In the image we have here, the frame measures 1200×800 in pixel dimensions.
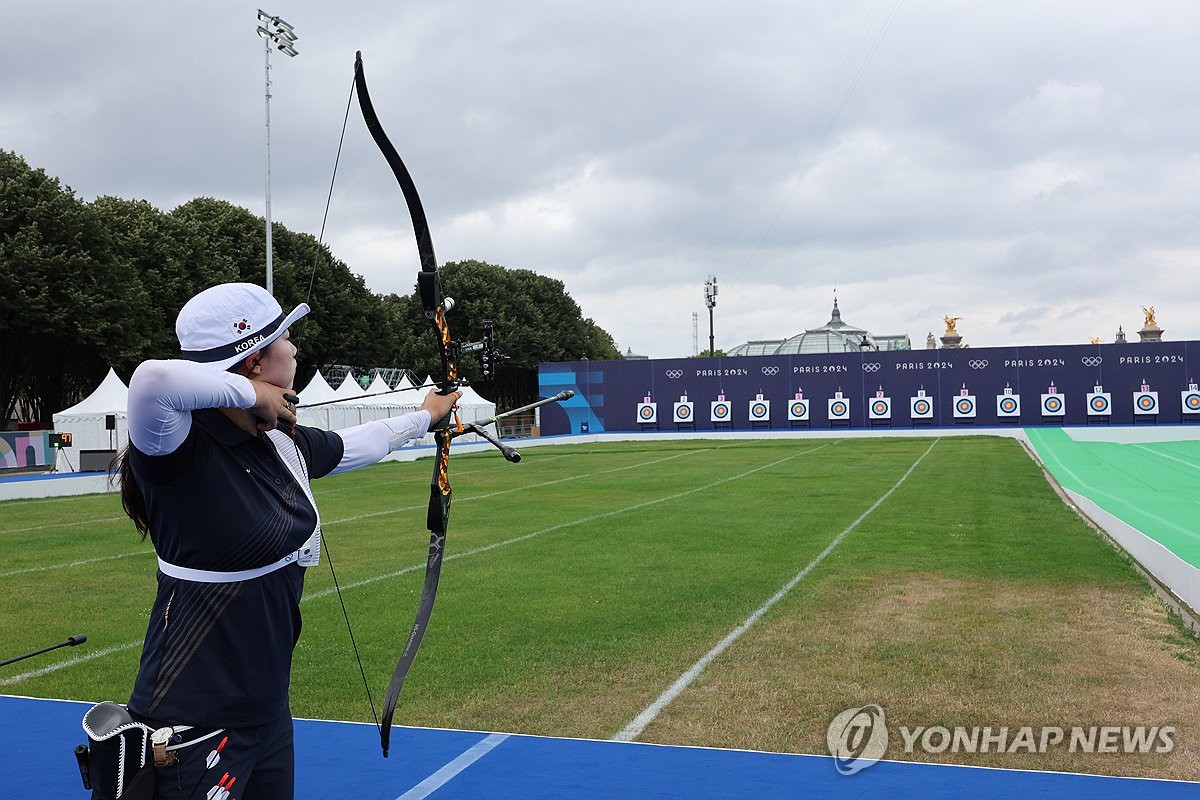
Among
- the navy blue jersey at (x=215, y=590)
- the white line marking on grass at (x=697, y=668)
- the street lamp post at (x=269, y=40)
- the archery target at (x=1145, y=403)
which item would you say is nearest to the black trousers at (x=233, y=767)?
the navy blue jersey at (x=215, y=590)

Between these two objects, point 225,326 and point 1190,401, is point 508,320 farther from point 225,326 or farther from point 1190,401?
point 225,326

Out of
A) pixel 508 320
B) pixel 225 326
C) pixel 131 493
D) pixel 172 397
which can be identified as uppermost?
pixel 508 320

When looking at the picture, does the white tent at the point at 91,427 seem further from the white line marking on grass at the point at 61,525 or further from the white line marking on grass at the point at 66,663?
the white line marking on grass at the point at 66,663

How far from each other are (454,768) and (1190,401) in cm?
4687

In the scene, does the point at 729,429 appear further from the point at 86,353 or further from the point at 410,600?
the point at 410,600

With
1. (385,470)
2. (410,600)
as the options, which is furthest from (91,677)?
(385,470)

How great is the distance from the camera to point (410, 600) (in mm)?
8688

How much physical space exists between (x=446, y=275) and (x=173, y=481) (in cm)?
5765

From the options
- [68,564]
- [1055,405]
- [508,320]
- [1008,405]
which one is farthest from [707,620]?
[508,320]

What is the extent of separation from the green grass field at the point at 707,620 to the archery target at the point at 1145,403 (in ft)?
104

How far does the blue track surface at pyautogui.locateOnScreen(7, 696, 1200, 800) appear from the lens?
13.7ft

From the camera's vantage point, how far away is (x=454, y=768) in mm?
4547

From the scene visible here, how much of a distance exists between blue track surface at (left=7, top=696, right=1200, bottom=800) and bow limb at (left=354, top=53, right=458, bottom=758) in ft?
2.50

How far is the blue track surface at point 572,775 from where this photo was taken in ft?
13.7
